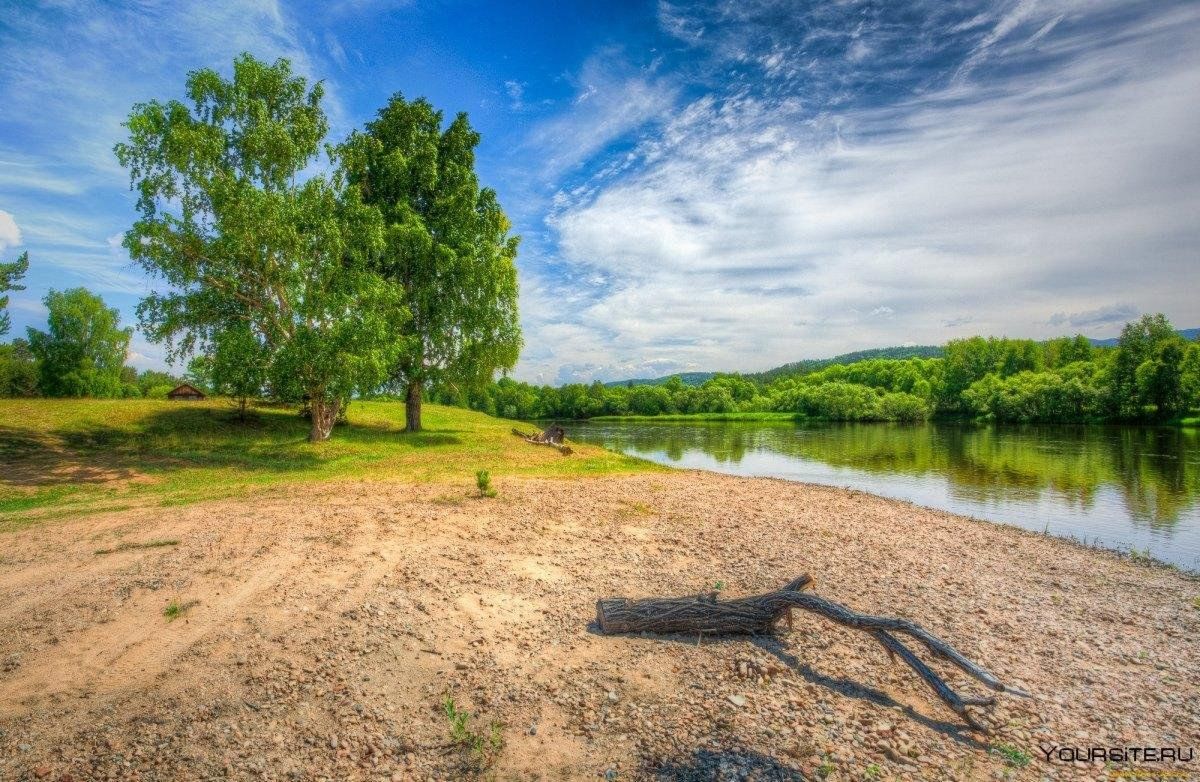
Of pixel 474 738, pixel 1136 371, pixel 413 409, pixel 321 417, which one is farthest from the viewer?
pixel 1136 371

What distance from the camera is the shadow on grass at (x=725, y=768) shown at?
5055mm

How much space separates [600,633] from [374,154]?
95.7 feet

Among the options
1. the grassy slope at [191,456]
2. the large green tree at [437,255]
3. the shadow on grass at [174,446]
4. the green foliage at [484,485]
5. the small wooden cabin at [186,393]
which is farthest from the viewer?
the small wooden cabin at [186,393]

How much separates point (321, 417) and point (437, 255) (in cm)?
999

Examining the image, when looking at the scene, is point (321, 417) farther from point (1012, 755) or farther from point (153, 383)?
point (153, 383)

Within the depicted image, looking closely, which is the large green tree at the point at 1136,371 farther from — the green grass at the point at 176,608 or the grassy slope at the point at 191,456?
the green grass at the point at 176,608

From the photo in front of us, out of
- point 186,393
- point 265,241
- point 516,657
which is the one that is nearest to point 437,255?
point 265,241

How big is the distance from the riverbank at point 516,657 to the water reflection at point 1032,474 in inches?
281

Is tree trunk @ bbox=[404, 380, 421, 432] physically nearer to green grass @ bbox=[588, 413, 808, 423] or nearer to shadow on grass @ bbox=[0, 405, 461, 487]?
shadow on grass @ bbox=[0, 405, 461, 487]

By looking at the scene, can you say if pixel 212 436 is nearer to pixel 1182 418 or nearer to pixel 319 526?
pixel 319 526

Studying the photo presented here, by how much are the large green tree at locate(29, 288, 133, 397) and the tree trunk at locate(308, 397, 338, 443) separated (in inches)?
1594

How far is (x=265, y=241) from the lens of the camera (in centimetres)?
2177

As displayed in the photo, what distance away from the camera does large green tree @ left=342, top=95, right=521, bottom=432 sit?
93.9 feet

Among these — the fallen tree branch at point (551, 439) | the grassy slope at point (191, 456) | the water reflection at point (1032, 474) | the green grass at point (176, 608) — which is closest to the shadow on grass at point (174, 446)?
the grassy slope at point (191, 456)
